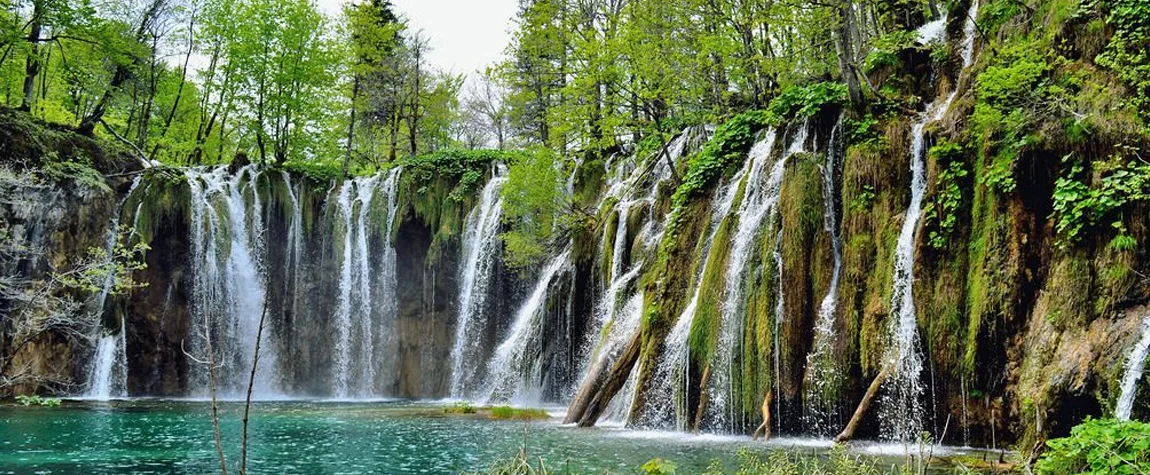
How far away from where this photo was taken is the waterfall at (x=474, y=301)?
24234 mm

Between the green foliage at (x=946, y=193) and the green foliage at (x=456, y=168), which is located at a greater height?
the green foliage at (x=456, y=168)

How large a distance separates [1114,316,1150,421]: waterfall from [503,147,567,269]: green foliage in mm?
15376

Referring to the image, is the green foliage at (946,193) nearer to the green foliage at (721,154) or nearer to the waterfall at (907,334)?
the waterfall at (907,334)

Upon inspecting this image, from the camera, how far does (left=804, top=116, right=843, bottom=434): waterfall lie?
37.8ft

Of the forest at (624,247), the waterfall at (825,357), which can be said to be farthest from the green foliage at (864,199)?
the waterfall at (825,357)

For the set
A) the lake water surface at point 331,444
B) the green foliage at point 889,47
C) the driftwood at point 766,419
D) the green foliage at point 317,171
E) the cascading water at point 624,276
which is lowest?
the lake water surface at point 331,444

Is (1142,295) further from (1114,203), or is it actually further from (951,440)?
(951,440)

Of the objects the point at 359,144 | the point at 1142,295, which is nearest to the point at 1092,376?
the point at 1142,295

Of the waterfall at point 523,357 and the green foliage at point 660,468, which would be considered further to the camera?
the waterfall at point 523,357

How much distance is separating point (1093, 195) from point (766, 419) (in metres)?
5.21

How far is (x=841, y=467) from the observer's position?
6.10 meters

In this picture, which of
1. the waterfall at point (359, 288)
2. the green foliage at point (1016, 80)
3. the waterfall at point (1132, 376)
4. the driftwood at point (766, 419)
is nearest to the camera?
the waterfall at point (1132, 376)

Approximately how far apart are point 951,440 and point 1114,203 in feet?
12.4

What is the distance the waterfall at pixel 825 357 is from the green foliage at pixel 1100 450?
14.9 feet
